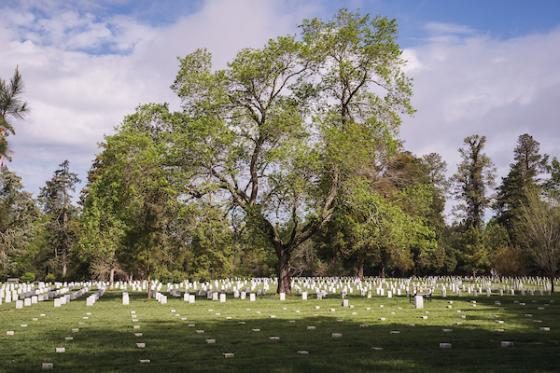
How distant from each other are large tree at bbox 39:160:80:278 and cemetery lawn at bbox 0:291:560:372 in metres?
51.3

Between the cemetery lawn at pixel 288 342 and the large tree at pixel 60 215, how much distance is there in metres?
51.3

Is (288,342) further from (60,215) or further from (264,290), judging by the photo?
(60,215)

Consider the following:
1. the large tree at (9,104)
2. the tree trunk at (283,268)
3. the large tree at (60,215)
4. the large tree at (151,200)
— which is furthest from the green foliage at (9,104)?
the large tree at (60,215)

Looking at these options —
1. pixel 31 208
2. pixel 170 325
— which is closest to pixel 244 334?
pixel 170 325

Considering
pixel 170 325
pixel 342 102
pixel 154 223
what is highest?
pixel 342 102

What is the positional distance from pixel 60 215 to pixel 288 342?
219ft

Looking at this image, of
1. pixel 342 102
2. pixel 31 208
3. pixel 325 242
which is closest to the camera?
pixel 342 102

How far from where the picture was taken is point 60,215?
71625mm

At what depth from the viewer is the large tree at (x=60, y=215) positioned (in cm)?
6781

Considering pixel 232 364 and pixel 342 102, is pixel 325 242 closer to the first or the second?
pixel 342 102

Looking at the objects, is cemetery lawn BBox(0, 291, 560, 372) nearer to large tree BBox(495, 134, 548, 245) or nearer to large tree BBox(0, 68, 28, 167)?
large tree BBox(0, 68, 28, 167)

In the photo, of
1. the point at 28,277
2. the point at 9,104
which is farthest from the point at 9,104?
the point at 28,277

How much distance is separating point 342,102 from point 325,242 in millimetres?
28126

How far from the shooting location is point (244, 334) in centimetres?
1302
